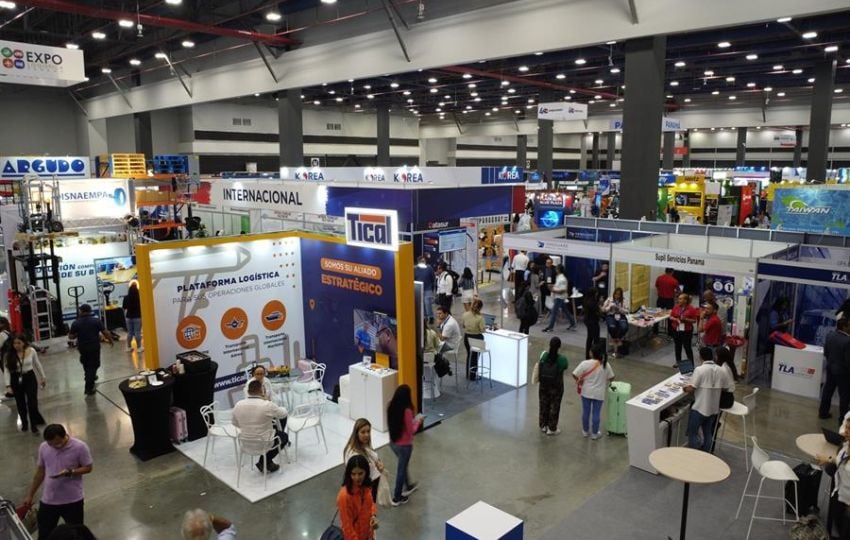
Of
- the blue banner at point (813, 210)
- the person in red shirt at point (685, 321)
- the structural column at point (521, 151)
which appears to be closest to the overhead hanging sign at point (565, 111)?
the blue banner at point (813, 210)

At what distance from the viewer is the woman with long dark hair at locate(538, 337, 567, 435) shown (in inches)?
258

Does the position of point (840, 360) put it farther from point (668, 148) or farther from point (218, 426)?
point (668, 148)

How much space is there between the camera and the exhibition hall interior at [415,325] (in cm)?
530

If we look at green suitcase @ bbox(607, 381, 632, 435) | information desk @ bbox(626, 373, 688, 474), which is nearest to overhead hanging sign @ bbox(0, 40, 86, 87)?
green suitcase @ bbox(607, 381, 632, 435)

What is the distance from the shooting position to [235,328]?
313 inches

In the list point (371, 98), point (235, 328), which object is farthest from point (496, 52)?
point (371, 98)

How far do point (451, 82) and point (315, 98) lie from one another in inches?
292

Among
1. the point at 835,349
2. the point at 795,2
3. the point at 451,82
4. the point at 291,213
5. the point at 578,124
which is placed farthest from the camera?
the point at 578,124

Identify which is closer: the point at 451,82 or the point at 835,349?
the point at 835,349

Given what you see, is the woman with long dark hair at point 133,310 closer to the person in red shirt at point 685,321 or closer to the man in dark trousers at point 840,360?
the person in red shirt at point 685,321

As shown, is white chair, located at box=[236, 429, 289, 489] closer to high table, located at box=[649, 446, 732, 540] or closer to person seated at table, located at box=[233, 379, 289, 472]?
person seated at table, located at box=[233, 379, 289, 472]

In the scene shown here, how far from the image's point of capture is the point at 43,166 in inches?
610

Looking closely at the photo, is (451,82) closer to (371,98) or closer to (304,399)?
(371,98)

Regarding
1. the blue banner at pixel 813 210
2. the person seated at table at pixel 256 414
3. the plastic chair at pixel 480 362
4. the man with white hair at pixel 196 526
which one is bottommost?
the plastic chair at pixel 480 362
